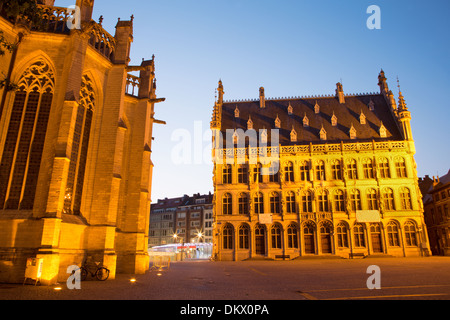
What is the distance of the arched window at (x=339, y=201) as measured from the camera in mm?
36906

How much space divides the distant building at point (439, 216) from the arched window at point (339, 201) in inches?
583

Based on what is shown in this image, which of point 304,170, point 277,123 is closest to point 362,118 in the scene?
point 277,123

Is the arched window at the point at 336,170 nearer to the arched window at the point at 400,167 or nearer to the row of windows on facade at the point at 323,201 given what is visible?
the row of windows on facade at the point at 323,201

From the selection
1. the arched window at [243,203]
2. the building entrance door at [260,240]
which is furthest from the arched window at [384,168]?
the arched window at [243,203]

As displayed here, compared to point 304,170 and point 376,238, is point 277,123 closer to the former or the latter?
point 304,170

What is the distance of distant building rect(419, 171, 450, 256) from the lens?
39.9 m

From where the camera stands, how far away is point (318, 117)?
43562 mm

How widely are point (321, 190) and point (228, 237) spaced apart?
1281 cm

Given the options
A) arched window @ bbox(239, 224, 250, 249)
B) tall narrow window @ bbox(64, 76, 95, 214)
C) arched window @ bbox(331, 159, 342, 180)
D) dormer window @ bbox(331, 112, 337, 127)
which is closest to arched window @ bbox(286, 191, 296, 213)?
arched window @ bbox(239, 224, 250, 249)

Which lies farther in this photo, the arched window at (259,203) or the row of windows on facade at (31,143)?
the arched window at (259,203)
